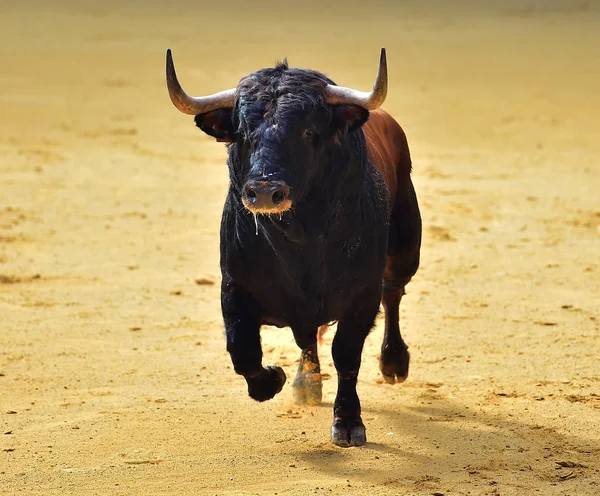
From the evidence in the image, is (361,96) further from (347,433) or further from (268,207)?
(347,433)

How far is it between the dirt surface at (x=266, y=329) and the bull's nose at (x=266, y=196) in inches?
49.4

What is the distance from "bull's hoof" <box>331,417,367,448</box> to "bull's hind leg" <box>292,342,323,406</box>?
754 mm

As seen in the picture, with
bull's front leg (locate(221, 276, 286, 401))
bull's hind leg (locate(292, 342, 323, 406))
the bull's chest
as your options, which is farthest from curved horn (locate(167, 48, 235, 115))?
bull's hind leg (locate(292, 342, 323, 406))

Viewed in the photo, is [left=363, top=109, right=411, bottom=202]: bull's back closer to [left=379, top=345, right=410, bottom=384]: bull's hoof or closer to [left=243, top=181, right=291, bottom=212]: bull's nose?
[left=379, top=345, right=410, bottom=384]: bull's hoof

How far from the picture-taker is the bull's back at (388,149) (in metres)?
6.70

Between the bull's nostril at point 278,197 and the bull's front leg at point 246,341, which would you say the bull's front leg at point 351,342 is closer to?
the bull's front leg at point 246,341

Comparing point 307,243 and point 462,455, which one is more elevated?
point 307,243

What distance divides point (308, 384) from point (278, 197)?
175 cm

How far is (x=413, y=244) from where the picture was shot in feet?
24.0

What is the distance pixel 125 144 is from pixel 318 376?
34.1ft

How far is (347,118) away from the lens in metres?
5.76

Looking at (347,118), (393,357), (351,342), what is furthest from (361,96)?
(393,357)

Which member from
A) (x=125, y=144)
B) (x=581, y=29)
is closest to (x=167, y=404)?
(x=125, y=144)

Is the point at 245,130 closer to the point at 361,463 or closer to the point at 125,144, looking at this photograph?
the point at 361,463
